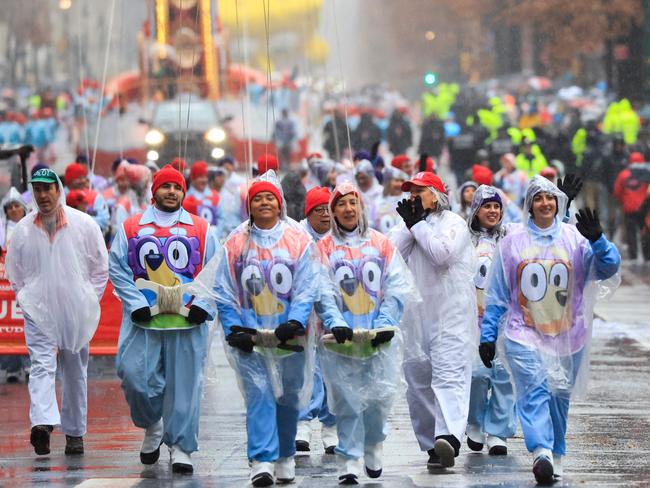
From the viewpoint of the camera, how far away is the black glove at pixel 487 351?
10039mm

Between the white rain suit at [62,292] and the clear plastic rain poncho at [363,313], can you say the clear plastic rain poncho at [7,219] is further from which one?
the clear plastic rain poncho at [363,313]

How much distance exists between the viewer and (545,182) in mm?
10086

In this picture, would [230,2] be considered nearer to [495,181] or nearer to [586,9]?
[586,9]

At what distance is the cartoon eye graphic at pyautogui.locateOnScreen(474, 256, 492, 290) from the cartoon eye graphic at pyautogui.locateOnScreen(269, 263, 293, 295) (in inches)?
76.9

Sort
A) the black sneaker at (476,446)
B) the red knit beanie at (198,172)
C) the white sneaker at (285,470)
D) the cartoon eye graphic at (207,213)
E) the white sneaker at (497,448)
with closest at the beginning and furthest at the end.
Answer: the white sneaker at (285,470) < the white sneaker at (497,448) < the black sneaker at (476,446) < the cartoon eye graphic at (207,213) < the red knit beanie at (198,172)

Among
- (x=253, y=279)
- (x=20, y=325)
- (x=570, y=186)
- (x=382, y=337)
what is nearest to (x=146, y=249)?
(x=253, y=279)

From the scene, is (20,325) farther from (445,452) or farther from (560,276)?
(560,276)

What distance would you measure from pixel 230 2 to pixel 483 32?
2484 centimetres

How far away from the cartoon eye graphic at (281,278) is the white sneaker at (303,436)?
1.54 meters

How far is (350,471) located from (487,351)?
3.42ft

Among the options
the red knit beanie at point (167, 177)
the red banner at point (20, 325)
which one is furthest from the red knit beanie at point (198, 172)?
the red knit beanie at point (167, 177)

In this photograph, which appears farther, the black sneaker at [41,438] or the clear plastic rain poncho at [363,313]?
the black sneaker at [41,438]

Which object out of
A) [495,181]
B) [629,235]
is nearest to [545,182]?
[495,181]

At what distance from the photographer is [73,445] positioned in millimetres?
11031
